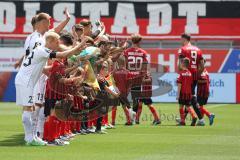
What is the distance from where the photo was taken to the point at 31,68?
12.1 m

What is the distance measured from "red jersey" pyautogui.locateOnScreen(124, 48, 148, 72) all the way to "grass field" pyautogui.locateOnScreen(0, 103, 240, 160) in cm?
172

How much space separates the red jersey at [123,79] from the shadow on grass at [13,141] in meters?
5.73

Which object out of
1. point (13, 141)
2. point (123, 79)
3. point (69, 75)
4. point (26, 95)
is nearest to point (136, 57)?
point (123, 79)

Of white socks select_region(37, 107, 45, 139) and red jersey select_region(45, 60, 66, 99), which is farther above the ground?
red jersey select_region(45, 60, 66, 99)

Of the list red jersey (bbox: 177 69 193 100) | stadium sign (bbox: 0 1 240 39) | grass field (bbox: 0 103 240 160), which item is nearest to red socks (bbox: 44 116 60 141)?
grass field (bbox: 0 103 240 160)

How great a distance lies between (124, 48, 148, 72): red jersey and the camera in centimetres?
1873

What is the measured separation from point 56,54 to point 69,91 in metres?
2.23

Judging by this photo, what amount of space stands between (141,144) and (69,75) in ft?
6.88

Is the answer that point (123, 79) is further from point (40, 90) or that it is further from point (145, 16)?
point (145, 16)

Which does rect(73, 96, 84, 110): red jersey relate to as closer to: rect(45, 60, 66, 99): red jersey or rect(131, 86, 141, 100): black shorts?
rect(45, 60, 66, 99): red jersey

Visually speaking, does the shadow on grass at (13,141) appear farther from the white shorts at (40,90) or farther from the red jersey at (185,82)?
the red jersey at (185,82)

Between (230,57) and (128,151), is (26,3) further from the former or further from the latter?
(128,151)

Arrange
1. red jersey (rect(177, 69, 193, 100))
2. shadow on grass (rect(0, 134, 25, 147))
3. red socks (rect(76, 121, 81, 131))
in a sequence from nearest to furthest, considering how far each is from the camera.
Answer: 1. shadow on grass (rect(0, 134, 25, 147))
2. red socks (rect(76, 121, 81, 131))
3. red jersey (rect(177, 69, 193, 100))

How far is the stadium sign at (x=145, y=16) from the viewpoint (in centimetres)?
3531
